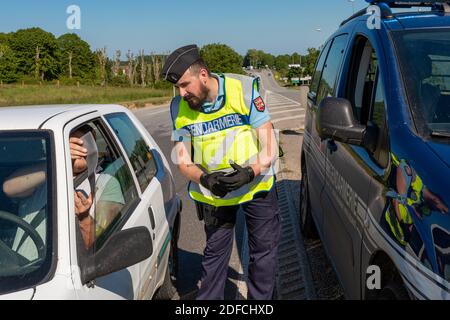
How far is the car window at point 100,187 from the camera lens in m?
2.42

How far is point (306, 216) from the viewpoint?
5.01 metres

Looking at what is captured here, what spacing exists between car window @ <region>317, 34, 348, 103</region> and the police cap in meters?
1.31

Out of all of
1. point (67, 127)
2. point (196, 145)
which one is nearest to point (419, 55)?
A: point (196, 145)

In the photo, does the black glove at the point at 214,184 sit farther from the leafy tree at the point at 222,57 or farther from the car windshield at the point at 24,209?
the leafy tree at the point at 222,57

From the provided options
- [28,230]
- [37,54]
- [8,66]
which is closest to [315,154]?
[28,230]

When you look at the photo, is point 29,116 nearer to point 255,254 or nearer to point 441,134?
point 255,254

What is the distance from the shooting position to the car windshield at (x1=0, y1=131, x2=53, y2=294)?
6.22 feet

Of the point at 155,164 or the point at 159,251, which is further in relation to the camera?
the point at 155,164

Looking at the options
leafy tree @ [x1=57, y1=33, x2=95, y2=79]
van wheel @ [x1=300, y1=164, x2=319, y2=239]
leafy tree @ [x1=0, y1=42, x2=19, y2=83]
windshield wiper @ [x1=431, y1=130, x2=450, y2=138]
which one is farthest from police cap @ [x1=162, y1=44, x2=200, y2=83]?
leafy tree @ [x1=57, y1=33, x2=95, y2=79]

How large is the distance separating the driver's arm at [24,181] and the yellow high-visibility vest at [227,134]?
1101 millimetres

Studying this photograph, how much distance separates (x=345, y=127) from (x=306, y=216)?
2.50m
